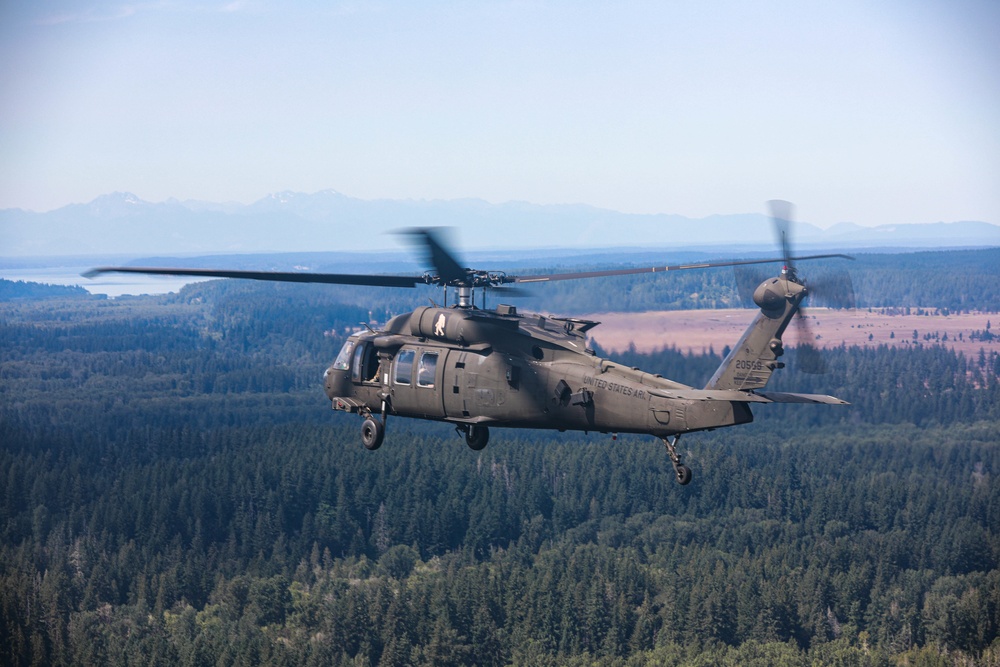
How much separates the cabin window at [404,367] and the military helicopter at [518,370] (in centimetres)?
5

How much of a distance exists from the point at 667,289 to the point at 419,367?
227 ft

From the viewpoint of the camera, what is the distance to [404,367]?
6331 centimetres

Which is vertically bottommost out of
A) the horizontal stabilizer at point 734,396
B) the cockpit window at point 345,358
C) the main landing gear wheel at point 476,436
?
the main landing gear wheel at point 476,436

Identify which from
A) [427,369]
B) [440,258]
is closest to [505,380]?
[427,369]

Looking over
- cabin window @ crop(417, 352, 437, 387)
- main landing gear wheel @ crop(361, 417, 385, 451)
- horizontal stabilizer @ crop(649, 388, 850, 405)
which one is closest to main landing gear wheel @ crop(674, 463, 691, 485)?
horizontal stabilizer @ crop(649, 388, 850, 405)

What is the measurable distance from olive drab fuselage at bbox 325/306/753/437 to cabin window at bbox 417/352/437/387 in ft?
0.16

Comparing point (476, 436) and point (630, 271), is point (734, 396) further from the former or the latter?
point (476, 436)

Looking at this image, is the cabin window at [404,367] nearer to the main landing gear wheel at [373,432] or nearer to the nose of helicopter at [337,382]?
the main landing gear wheel at [373,432]

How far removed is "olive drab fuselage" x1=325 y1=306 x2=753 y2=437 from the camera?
184 feet

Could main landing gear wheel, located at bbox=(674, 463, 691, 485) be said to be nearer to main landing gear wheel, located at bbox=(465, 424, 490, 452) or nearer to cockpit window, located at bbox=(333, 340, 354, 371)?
main landing gear wheel, located at bbox=(465, 424, 490, 452)

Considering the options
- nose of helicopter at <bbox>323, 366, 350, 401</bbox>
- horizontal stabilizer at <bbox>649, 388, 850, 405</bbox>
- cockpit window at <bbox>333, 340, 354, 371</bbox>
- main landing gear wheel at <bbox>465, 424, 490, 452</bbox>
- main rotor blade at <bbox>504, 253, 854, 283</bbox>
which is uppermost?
main rotor blade at <bbox>504, 253, 854, 283</bbox>

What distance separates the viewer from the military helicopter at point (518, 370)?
55.3m

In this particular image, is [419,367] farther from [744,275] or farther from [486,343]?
[744,275]

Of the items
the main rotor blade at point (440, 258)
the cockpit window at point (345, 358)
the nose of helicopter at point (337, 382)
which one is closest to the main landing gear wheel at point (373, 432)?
the nose of helicopter at point (337, 382)
